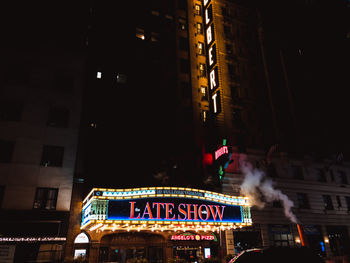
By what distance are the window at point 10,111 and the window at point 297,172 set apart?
27.3m

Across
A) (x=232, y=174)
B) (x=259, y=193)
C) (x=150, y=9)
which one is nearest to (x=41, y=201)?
(x=232, y=174)

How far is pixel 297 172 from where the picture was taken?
2852 centimetres

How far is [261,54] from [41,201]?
1194 inches

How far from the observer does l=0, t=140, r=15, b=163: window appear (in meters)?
18.0

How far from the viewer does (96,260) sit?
17766mm

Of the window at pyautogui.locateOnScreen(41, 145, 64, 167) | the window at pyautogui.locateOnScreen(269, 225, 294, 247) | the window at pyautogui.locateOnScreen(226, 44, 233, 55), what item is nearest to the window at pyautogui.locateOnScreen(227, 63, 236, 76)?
the window at pyautogui.locateOnScreen(226, 44, 233, 55)

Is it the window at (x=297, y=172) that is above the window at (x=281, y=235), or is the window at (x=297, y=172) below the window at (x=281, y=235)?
above

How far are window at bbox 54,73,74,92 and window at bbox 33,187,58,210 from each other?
832 centimetres

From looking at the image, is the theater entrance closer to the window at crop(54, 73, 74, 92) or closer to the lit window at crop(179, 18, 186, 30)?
the window at crop(54, 73, 74, 92)

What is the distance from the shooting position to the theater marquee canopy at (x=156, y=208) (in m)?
14.9

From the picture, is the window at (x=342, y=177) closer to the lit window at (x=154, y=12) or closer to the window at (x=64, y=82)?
the lit window at (x=154, y=12)

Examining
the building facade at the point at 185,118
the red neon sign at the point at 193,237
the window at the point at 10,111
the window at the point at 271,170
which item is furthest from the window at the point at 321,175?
the window at the point at 10,111

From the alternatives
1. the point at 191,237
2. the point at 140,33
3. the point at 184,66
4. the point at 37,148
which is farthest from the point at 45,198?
the point at 140,33

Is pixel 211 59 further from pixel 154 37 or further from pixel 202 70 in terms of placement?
pixel 154 37
